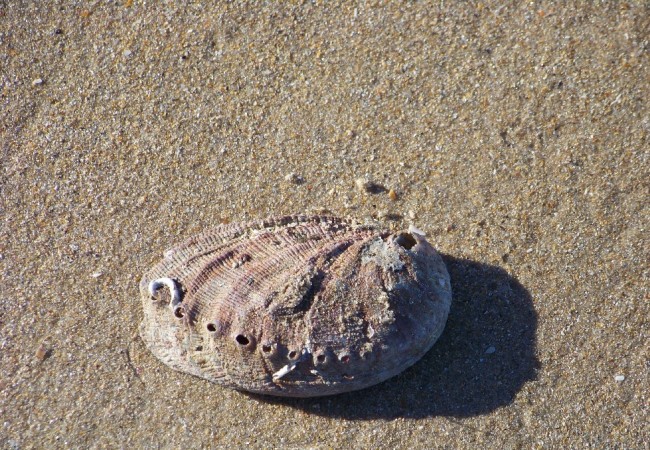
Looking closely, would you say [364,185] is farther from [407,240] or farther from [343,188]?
[407,240]

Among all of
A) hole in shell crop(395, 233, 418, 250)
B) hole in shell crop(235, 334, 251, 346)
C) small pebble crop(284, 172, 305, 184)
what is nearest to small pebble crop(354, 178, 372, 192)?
small pebble crop(284, 172, 305, 184)

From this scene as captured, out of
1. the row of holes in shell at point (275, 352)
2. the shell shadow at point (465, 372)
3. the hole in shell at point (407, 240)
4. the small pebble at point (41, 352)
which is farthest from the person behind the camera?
the small pebble at point (41, 352)

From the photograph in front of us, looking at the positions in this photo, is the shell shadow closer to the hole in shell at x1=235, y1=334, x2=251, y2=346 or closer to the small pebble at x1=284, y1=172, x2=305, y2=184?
the hole in shell at x1=235, y1=334, x2=251, y2=346

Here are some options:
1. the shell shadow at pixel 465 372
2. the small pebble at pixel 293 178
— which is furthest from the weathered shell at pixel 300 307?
the small pebble at pixel 293 178

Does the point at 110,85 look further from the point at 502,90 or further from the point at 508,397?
the point at 508,397

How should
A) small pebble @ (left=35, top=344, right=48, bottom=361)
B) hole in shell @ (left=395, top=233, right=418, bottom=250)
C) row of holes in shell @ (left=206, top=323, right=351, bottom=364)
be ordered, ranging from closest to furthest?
row of holes in shell @ (left=206, top=323, right=351, bottom=364)
hole in shell @ (left=395, top=233, right=418, bottom=250)
small pebble @ (left=35, top=344, right=48, bottom=361)

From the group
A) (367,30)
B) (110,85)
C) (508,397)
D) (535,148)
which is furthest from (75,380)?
(535,148)

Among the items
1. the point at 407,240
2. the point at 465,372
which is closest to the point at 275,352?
the point at 407,240

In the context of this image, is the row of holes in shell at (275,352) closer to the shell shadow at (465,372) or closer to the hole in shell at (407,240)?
the shell shadow at (465,372)
